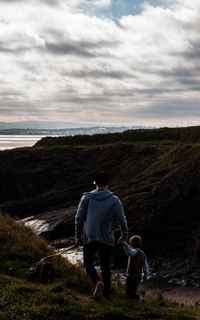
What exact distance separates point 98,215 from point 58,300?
2138 millimetres

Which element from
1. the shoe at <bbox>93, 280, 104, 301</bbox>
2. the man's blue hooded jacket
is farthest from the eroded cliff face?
the man's blue hooded jacket

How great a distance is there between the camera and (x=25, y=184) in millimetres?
45125

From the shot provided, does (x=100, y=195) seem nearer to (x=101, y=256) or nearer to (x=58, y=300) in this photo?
Answer: (x=101, y=256)

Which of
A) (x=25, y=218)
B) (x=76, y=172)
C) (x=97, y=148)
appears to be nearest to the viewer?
(x=25, y=218)

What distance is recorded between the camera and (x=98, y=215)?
679 centimetres

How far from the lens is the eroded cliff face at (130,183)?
22141 millimetres

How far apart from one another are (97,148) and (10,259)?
39.3 metres

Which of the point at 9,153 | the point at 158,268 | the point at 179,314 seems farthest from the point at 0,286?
the point at 9,153

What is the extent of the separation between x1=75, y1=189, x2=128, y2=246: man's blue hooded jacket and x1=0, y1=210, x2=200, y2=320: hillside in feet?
4.79

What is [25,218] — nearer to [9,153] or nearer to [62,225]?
[62,225]

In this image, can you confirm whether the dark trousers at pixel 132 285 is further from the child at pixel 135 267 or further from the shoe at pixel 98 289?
the shoe at pixel 98 289

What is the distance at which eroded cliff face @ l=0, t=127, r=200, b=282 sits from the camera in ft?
72.6

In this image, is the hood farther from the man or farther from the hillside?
the hillside

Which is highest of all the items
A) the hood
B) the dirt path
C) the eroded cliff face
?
the hood
